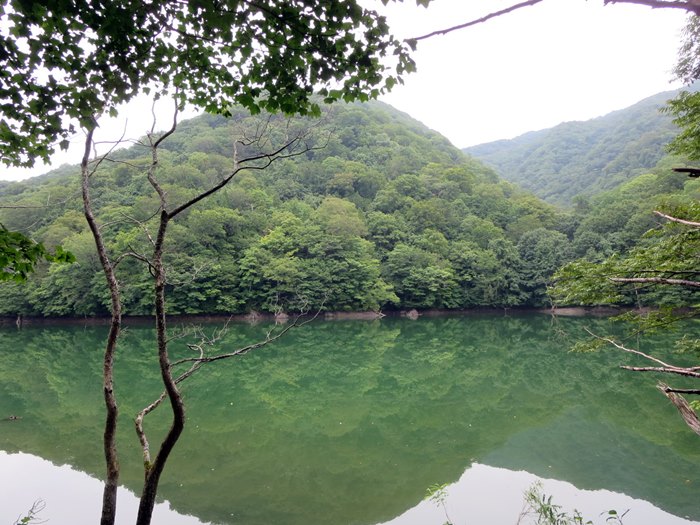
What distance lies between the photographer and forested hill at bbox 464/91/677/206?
71.4 metres

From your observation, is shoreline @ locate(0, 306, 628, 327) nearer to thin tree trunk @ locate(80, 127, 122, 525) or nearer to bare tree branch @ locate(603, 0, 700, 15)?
thin tree trunk @ locate(80, 127, 122, 525)

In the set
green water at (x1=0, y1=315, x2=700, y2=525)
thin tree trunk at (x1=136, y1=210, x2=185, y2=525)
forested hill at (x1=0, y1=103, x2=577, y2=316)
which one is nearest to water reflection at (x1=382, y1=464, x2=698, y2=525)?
green water at (x1=0, y1=315, x2=700, y2=525)

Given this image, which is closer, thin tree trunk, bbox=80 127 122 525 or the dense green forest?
thin tree trunk, bbox=80 127 122 525

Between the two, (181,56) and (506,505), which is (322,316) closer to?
(506,505)

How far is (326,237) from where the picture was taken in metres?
39.3

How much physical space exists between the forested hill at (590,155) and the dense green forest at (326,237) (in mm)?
26318

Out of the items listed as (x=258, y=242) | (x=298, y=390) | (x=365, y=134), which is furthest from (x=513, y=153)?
(x=298, y=390)

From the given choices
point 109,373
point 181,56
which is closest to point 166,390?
point 109,373

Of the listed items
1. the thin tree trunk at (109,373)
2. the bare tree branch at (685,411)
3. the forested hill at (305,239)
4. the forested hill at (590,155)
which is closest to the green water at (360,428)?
the thin tree trunk at (109,373)

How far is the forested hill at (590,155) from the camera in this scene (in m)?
71.4

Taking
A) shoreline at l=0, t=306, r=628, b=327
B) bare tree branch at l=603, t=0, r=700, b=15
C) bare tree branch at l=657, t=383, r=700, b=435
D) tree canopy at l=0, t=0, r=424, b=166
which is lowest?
shoreline at l=0, t=306, r=628, b=327

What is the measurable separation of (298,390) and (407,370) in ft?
15.8

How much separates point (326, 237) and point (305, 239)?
188 cm

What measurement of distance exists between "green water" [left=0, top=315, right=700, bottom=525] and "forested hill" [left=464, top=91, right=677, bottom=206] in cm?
6433
